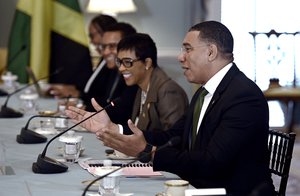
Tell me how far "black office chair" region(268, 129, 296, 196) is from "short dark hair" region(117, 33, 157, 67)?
3.62ft

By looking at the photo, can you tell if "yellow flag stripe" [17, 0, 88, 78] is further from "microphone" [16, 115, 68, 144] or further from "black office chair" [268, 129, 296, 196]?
"black office chair" [268, 129, 296, 196]

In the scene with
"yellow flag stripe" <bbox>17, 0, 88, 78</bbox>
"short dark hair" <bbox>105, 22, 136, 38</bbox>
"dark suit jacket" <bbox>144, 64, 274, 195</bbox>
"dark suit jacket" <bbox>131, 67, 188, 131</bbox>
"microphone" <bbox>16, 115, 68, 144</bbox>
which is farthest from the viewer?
Answer: "yellow flag stripe" <bbox>17, 0, 88, 78</bbox>

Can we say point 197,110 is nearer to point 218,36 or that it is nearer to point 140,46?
point 218,36

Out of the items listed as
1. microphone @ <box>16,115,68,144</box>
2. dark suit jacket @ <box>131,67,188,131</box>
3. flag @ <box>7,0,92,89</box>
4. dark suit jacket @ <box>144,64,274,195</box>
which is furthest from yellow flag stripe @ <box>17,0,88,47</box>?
dark suit jacket @ <box>144,64,274,195</box>

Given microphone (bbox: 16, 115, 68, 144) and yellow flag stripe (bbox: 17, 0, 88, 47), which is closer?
microphone (bbox: 16, 115, 68, 144)

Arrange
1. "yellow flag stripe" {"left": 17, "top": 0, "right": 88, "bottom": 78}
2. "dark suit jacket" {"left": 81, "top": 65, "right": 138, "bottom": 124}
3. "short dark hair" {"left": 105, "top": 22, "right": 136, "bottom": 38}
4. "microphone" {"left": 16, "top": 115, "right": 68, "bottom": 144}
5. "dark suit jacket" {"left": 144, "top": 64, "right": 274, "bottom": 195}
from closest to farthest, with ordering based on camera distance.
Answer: "dark suit jacket" {"left": 144, "top": 64, "right": 274, "bottom": 195} → "microphone" {"left": 16, "top": 115, "right": 68, "bottom": 144} → "dark suit jacket" {"left": 81, "top": 65, "right": 138, "bottom": 124} → "short dark hair" {"left": 105, "top": 22, "right": 136, "bottom": 38} → "yellow flag stripe" {"left": 17, "top": 0, "right": 88, "bottom": 78}

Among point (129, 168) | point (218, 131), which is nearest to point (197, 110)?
point (218, 131)

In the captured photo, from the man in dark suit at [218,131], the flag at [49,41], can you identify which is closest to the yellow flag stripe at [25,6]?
the flag at [49,41]

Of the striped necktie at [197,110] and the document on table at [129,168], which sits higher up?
the striped necktie at [197,110]

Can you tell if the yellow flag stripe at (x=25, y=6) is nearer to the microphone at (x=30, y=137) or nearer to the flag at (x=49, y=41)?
the flag at (x=49, y=41)

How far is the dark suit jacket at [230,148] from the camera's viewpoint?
2920 mm

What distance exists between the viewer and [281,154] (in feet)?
10.5

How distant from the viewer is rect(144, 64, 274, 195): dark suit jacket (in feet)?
9.58

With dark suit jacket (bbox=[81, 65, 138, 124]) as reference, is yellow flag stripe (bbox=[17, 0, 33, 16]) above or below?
above
